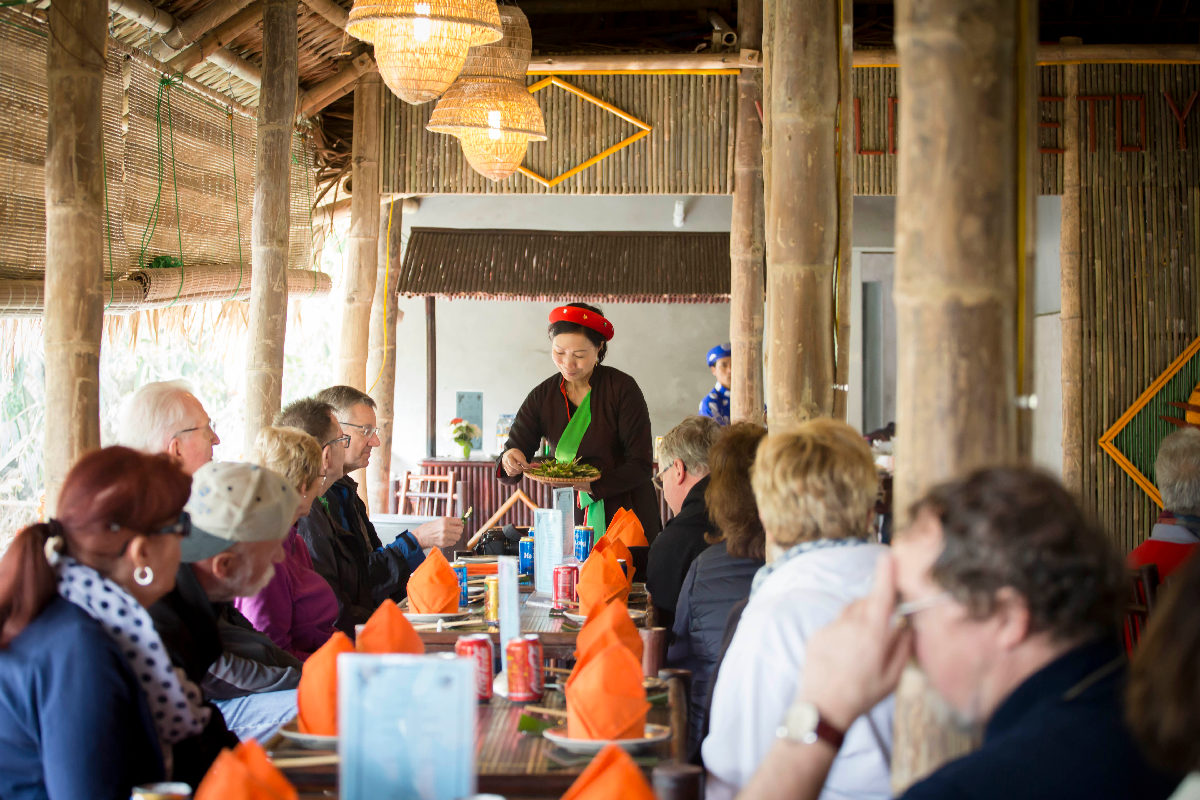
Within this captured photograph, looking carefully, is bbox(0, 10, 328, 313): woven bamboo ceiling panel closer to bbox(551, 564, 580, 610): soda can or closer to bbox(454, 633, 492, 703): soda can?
bbox(551, 564, 580, 610): soda can

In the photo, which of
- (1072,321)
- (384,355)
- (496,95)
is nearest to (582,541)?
(496,95)

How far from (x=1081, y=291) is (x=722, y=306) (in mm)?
3503

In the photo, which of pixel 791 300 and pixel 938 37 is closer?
pixel 938 37

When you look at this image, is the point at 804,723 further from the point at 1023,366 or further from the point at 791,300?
the point at 791,300

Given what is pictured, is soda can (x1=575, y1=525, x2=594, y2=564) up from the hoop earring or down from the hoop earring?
down

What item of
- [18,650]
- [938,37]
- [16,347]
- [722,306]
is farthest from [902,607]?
[722,306]

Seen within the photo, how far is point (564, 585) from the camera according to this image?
389 centimetres

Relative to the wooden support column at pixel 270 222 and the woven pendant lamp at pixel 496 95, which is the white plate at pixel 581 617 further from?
the wooden support column at pixel 270 222

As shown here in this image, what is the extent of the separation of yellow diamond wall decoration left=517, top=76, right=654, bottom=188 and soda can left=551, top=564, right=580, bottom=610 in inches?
183

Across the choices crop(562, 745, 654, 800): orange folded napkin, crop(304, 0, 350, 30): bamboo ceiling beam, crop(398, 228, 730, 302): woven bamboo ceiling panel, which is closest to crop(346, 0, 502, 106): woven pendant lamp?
crop(304, 0, 350, 30): bamboo ceiling beam

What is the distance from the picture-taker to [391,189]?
26.7 ft

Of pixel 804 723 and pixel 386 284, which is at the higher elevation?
pixel 386 284

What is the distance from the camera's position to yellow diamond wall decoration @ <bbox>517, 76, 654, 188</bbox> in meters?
7.96

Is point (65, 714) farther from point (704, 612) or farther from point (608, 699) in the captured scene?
point (704, 612)
